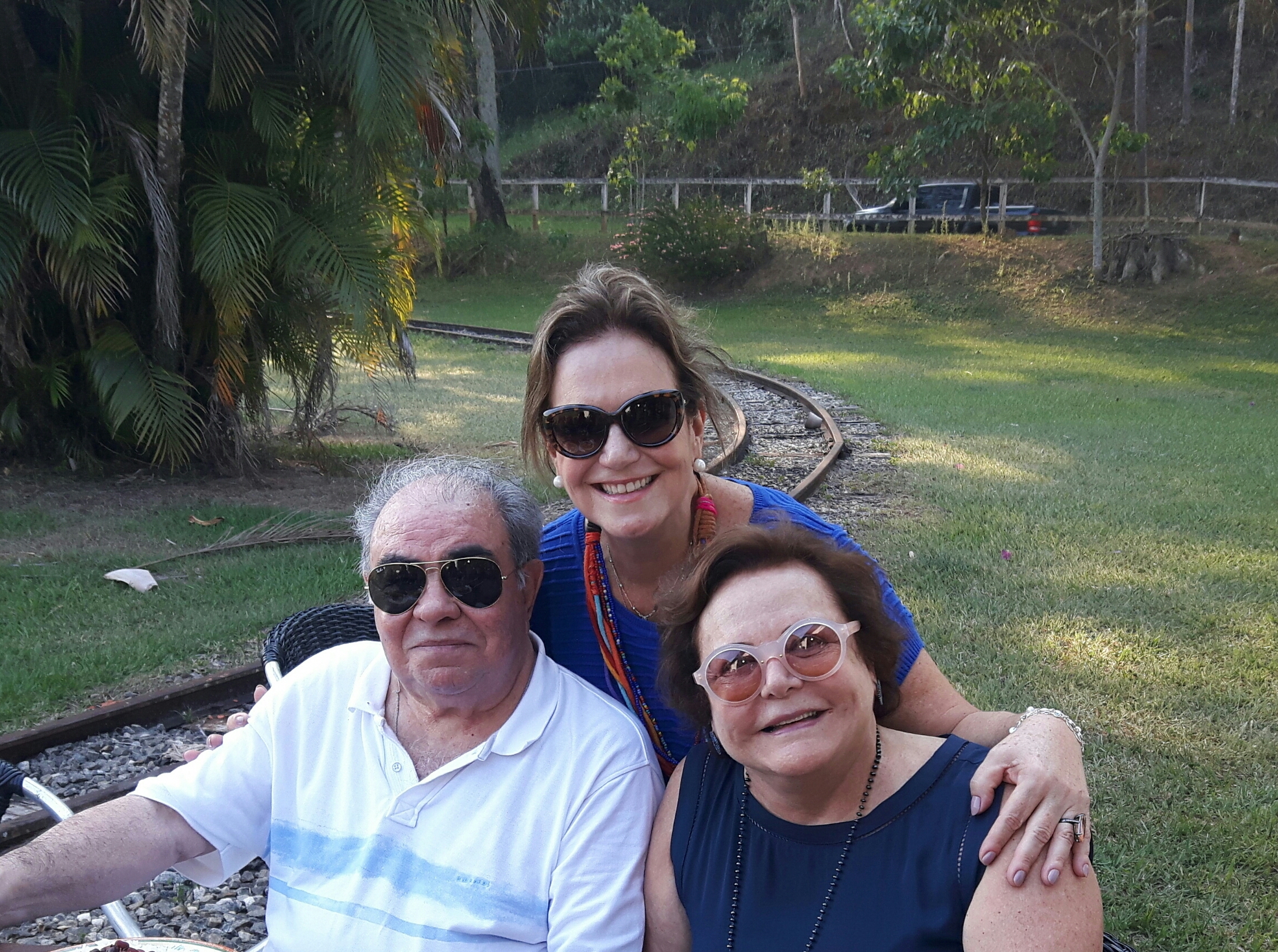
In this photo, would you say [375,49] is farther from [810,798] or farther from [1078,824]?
[1078,824]

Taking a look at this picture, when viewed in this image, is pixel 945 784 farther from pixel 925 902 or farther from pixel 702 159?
pixel 702 159

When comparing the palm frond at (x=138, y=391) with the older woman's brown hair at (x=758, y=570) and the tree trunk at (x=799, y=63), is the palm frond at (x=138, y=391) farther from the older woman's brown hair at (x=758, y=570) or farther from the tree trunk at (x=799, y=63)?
the tree trunk at (x=799, y=63)

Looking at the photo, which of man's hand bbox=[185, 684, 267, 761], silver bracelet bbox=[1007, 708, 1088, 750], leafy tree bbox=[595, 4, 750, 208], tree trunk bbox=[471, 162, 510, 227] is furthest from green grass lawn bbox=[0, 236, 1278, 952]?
tree trunk bbox=[471, 162, 510, 227]

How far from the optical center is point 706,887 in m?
2.12

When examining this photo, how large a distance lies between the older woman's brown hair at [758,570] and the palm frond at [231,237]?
7.22 metres

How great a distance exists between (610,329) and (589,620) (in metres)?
0.70

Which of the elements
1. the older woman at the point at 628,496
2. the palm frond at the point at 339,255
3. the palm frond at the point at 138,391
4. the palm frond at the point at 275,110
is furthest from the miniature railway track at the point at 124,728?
the palm frond at the point at 275,110

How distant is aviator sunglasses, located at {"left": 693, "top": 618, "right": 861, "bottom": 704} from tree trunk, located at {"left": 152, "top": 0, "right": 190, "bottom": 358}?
25.0ft

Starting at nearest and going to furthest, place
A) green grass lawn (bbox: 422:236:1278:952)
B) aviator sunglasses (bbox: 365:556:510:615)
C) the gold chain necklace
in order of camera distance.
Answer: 1. aviator sunglasses (bbox: 365:556:510:615)
2. the gold chain necklace
3. green grass lawn (bbox: 422:236:1278:952)

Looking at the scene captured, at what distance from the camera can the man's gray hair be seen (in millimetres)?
2523

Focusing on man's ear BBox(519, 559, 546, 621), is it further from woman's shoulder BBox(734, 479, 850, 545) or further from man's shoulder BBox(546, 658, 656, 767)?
woman's shoulder BBox(734, 479, 850, 545)

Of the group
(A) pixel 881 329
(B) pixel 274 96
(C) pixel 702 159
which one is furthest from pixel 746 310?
(C) pixel 702 159

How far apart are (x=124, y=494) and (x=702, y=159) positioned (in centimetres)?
3539

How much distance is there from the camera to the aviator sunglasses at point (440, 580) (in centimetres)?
239
